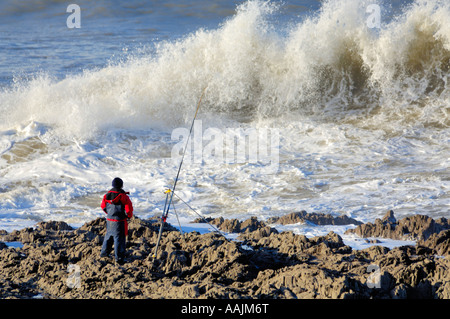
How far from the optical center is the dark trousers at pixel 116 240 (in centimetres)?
500

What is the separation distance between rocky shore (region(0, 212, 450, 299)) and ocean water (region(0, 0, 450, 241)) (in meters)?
1.54

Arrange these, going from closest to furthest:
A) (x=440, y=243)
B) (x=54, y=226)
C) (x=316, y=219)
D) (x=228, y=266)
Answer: (x=228, y=266) → (x=440, y=243) → (x=54, y=226) → (x=316, y=219)

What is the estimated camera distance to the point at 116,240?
5.04m

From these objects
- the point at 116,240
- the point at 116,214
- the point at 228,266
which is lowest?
the point at 228,266

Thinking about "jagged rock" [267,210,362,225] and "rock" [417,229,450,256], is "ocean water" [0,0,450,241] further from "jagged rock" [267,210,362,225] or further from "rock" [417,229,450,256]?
"rock" [417,229,450,256]

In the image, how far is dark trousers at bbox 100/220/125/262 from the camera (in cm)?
500

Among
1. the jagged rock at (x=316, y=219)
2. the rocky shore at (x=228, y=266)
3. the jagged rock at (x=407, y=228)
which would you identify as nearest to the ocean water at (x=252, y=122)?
the jagged rock at (x=316, y=219)

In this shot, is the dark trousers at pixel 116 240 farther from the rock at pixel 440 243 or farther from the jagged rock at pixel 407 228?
the rock at pixel 440 243

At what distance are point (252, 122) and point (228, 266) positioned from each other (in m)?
Result: 9.21

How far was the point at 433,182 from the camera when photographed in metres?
8.64

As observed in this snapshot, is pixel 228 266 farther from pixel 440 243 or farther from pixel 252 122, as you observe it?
pixel 252 122

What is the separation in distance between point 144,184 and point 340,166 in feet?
12.5

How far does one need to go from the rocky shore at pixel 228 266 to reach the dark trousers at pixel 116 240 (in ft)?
0.36

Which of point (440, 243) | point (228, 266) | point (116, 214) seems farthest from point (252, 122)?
point (228, 266)
